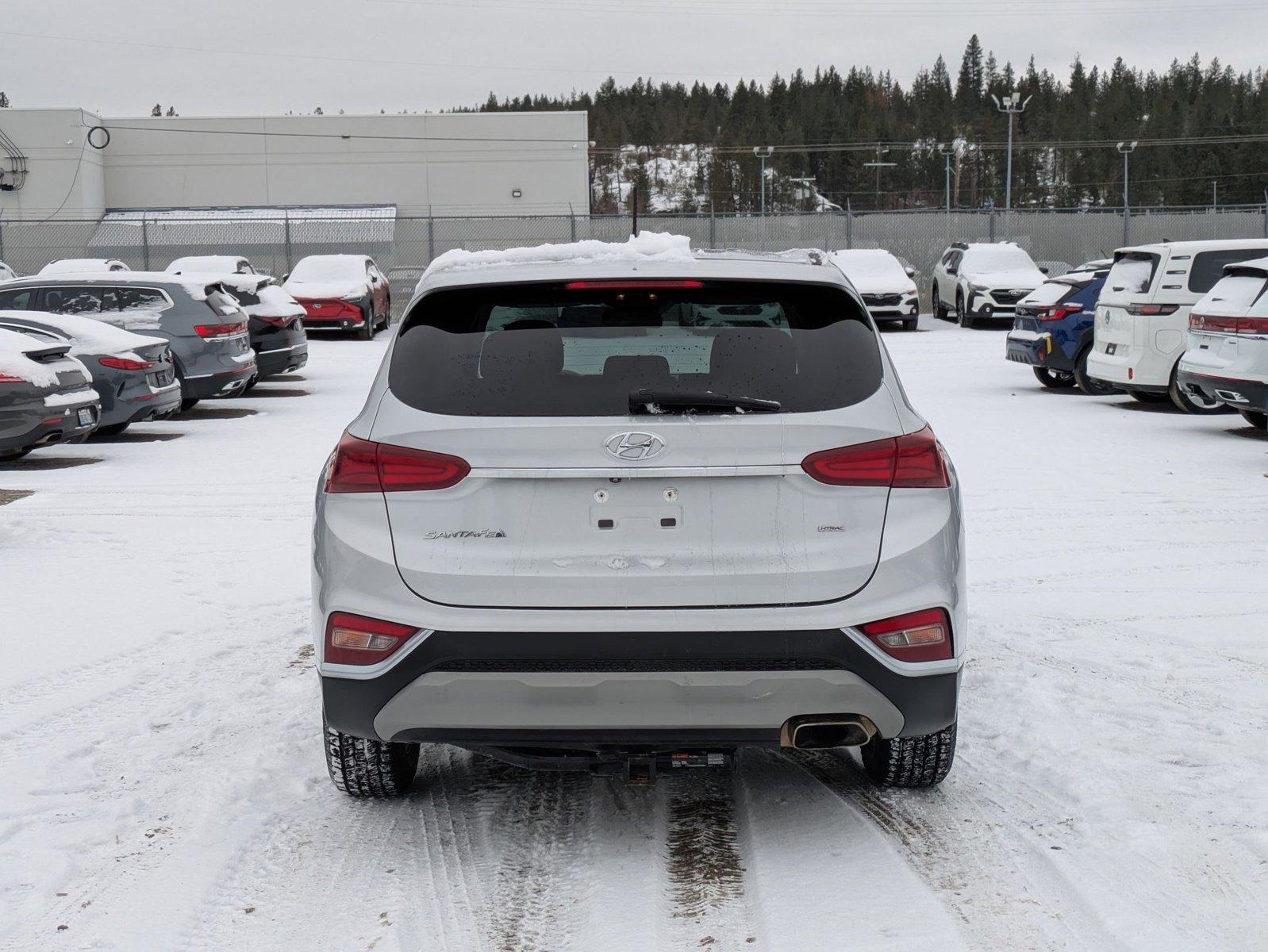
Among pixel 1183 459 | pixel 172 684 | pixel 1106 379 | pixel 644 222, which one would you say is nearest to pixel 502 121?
pixel 644 222

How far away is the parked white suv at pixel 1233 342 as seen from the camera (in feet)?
39.3

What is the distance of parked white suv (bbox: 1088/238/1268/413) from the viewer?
14.8 meters

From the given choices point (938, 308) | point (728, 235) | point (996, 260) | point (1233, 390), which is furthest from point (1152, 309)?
point (728, 235)

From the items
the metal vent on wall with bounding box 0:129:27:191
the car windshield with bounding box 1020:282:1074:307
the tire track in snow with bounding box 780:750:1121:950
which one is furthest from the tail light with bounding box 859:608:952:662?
the metal vent on wall with bounding box 0:129:27:191

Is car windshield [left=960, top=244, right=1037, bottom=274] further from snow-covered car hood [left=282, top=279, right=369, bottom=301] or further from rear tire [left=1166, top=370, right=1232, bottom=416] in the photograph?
rear tire [left=1166, top=370, right=1232, bottom=416]

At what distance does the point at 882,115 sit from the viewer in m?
134

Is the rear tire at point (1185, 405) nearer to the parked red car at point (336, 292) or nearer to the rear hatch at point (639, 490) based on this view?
the rear hatch at point (639, 490)

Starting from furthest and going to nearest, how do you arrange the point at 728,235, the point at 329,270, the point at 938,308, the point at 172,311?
the point at 728,235 < the point at 938,308 < the point at 329,270 < the point at 172,311

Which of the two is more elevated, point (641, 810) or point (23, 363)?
point (23, 363)

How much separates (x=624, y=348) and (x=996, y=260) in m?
28.6

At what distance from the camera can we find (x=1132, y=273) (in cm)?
1531

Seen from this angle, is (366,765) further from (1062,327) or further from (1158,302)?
(1062,327)

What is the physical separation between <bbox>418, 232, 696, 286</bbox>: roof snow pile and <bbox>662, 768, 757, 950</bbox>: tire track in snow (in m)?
1.65

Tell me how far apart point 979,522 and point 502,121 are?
5039 cm
